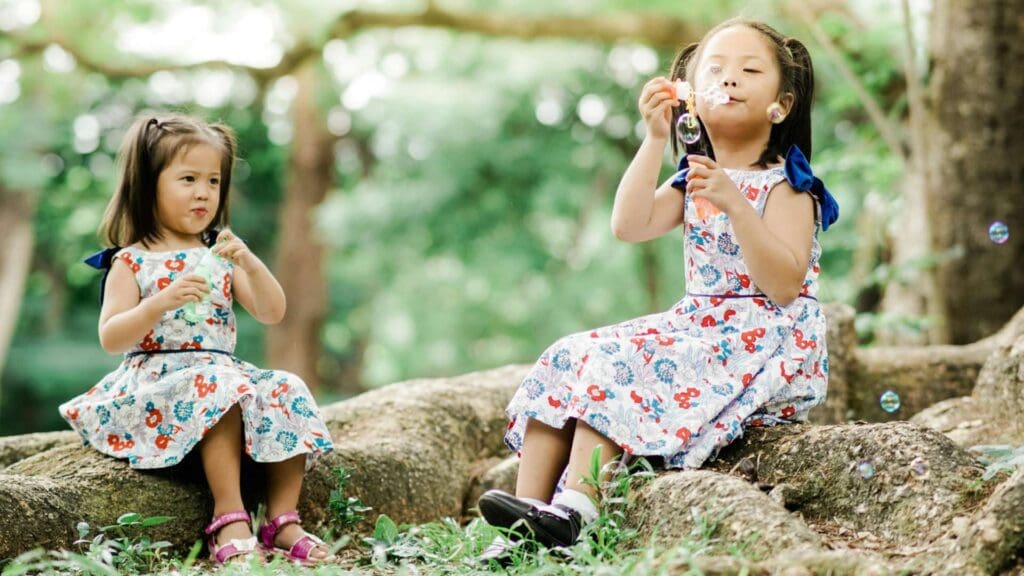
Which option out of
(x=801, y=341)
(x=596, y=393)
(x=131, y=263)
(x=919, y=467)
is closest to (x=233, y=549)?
(x=131, y=263)

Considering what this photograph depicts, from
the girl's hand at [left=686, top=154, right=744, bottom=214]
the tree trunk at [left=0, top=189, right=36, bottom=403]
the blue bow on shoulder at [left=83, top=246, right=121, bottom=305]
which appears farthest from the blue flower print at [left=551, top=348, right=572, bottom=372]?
the tree trunk at [left=0, top=189, right=36, bottom=403]

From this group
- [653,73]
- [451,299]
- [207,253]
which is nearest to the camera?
[207,253]

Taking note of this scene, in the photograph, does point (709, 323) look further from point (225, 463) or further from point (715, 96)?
point (225, 463)

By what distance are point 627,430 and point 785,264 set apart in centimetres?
58

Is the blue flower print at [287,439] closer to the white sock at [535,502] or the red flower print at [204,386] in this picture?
the red flower print at [204,386]

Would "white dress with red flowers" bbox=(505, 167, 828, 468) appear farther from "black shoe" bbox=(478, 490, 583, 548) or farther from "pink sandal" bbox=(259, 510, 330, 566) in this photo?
"pink sandal" bbox=(259, 510, 330, 566)

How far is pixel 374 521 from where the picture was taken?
334 cm

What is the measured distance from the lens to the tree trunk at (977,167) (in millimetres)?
5496

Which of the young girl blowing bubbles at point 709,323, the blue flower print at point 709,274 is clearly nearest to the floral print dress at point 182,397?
the young girl blowing bubbles at point 709,323

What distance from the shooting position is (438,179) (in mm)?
10875

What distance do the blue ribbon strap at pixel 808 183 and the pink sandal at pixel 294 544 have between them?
1.55 meters

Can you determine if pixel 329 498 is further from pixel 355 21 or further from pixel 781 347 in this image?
pixel 355 21

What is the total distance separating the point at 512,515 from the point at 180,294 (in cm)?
107

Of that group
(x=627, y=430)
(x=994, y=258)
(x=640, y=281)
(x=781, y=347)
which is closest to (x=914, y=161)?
(x=994, y=258)
